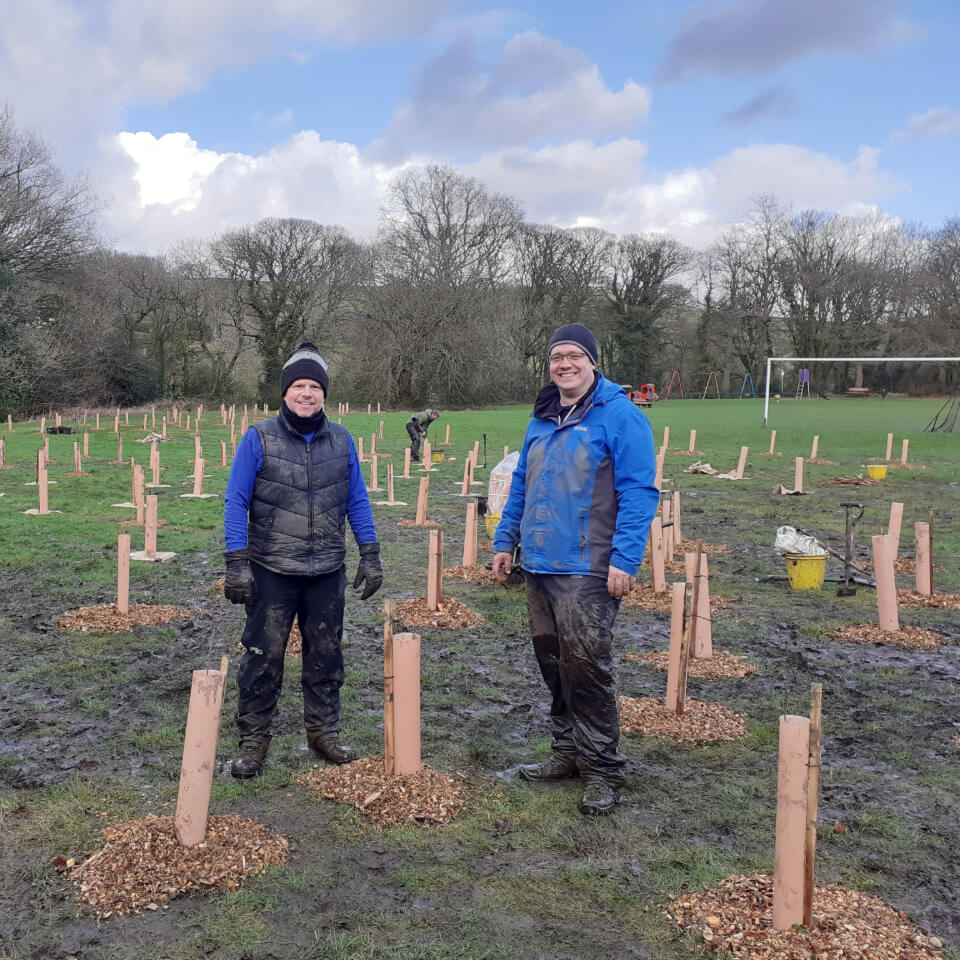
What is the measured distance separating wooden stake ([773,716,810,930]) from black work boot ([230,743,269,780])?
257 cm

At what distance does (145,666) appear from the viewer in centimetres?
635

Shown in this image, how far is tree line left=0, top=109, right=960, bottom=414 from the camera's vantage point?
39719mm

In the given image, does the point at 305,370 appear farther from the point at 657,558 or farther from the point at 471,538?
the point at 471,538

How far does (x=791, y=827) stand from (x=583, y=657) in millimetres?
1278

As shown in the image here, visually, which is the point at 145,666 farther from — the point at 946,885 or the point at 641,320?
the point at 641,320

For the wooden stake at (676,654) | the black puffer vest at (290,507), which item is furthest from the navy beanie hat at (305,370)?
the wooden stake at (676,654)

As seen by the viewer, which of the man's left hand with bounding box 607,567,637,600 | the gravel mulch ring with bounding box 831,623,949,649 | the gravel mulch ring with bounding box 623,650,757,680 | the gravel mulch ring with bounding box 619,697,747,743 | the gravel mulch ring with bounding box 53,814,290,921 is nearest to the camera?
the gravel mulch ring with bounding box 53,814,290,921

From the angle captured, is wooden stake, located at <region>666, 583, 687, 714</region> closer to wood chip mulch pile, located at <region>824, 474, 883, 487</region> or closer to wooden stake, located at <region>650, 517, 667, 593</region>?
wooden stake, located at <region>650, 517, 667, 593</region>

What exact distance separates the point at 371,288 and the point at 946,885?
157 feet

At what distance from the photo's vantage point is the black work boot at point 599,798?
4074mm

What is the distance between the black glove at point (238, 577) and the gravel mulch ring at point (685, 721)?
7.68 ft

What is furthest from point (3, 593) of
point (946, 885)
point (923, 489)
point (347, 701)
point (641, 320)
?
point (641, 320)

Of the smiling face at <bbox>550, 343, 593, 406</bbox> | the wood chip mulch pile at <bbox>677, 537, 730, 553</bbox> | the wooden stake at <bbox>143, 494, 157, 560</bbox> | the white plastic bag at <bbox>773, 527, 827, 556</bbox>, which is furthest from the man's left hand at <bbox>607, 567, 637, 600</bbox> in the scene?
the wooden stake at <bbox>143, 494, 157, 560</bbox>

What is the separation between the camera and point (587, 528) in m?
4.10
